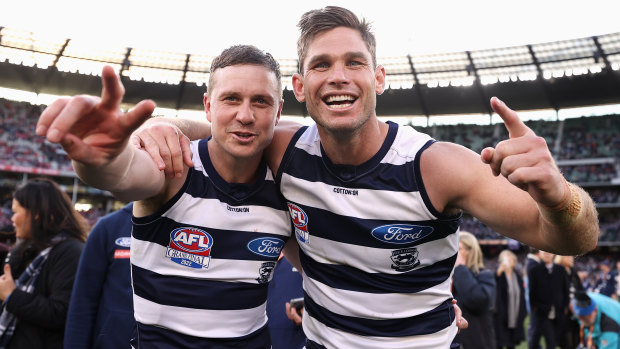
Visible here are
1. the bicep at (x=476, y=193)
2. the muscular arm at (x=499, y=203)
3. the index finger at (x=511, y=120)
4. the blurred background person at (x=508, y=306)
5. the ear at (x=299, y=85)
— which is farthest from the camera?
the blurred background person at (x=508, y=306)

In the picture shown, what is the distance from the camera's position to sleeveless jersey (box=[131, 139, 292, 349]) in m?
1.96

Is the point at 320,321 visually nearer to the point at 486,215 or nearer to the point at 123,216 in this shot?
the point at 486,215

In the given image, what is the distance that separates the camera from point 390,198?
6.42 ft

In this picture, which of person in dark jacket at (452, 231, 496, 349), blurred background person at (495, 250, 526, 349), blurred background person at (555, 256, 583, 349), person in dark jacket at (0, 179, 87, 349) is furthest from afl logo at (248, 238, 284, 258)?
blurred background person at (555, 256, 583, 349)

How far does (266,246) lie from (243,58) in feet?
2.78

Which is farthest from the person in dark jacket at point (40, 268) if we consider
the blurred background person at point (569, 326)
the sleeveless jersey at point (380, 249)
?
the blurred background person at point (569, 326)

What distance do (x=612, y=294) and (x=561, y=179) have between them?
1115 centimetres

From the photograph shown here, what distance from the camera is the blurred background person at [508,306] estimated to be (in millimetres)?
6867

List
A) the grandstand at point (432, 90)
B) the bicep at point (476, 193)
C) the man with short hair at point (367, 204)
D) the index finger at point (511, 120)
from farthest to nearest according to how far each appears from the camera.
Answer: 1. the grandstand at point (432, 90)
2. the man with short hair at point (367, 204)
3. the bicep at point (476, 193)
4. the index finger at point (511, 120)

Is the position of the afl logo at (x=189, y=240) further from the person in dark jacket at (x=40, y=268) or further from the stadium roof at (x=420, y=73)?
the stadium roof at (x=420, y=73)

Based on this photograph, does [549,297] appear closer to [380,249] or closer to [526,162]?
[380,249]

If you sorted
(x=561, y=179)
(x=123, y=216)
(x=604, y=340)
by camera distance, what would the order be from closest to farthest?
(x=561, y=179) < (x=123, y=216) < (x=604, y=340)

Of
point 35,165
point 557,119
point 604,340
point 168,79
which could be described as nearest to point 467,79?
point 557,119

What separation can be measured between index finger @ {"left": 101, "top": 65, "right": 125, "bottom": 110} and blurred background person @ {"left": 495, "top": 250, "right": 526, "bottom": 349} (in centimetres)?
655
